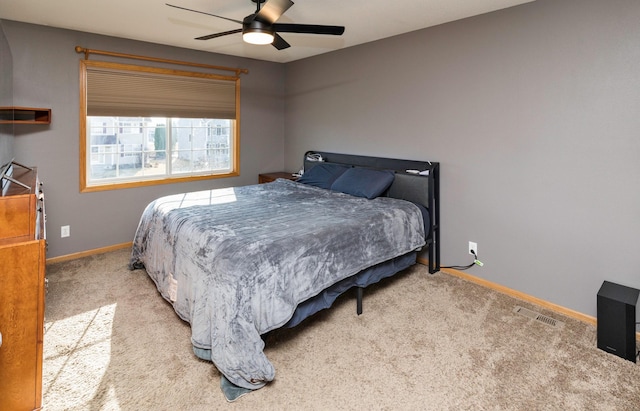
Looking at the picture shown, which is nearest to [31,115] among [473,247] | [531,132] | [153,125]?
[153,125]

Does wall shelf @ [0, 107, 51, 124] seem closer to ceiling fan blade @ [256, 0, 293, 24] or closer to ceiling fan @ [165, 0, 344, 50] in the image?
ceiling fan @ [165, 0, 344, 50]

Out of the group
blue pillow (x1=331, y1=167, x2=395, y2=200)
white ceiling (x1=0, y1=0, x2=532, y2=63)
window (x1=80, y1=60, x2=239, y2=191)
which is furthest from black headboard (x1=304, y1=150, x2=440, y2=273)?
window (x1=80, y1=60, x2=239, y2=191)

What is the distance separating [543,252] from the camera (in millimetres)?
3008

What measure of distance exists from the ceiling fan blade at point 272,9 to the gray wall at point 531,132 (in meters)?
1.85

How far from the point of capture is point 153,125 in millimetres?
4488

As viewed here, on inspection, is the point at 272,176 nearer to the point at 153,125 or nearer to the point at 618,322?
the point at 153,125

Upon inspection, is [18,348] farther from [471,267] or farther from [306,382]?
[471,267]

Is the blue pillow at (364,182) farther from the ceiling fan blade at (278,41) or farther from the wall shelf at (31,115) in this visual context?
the wall shelf at (31,115)

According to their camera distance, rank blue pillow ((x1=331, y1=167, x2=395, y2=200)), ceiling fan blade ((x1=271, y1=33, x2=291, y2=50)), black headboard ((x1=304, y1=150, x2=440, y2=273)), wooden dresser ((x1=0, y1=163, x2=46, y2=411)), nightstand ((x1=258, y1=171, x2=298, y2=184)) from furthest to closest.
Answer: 1. nightstand ((x1=258, y1=171, x2=298, y2=184))
2. blue pillow ((x1=331, y1=167, x2=395, y2=200))
3. black headboard ((x1=304, y1=150, x2=440, y2=273))
4. ceiling fan blade ((x1=271, y1=33, x2=291, y2=50))
5. wooden dresser ((x1=0, y1=163, x2=46, y2=411))

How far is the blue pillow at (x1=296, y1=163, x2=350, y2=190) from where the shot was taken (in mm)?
4246

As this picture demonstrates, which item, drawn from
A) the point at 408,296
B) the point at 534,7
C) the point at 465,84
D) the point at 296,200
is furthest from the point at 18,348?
the point at 534,7

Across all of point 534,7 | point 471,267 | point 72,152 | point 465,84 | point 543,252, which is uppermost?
point 534,7

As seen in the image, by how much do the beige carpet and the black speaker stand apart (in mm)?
67

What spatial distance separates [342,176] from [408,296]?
4.96ft
